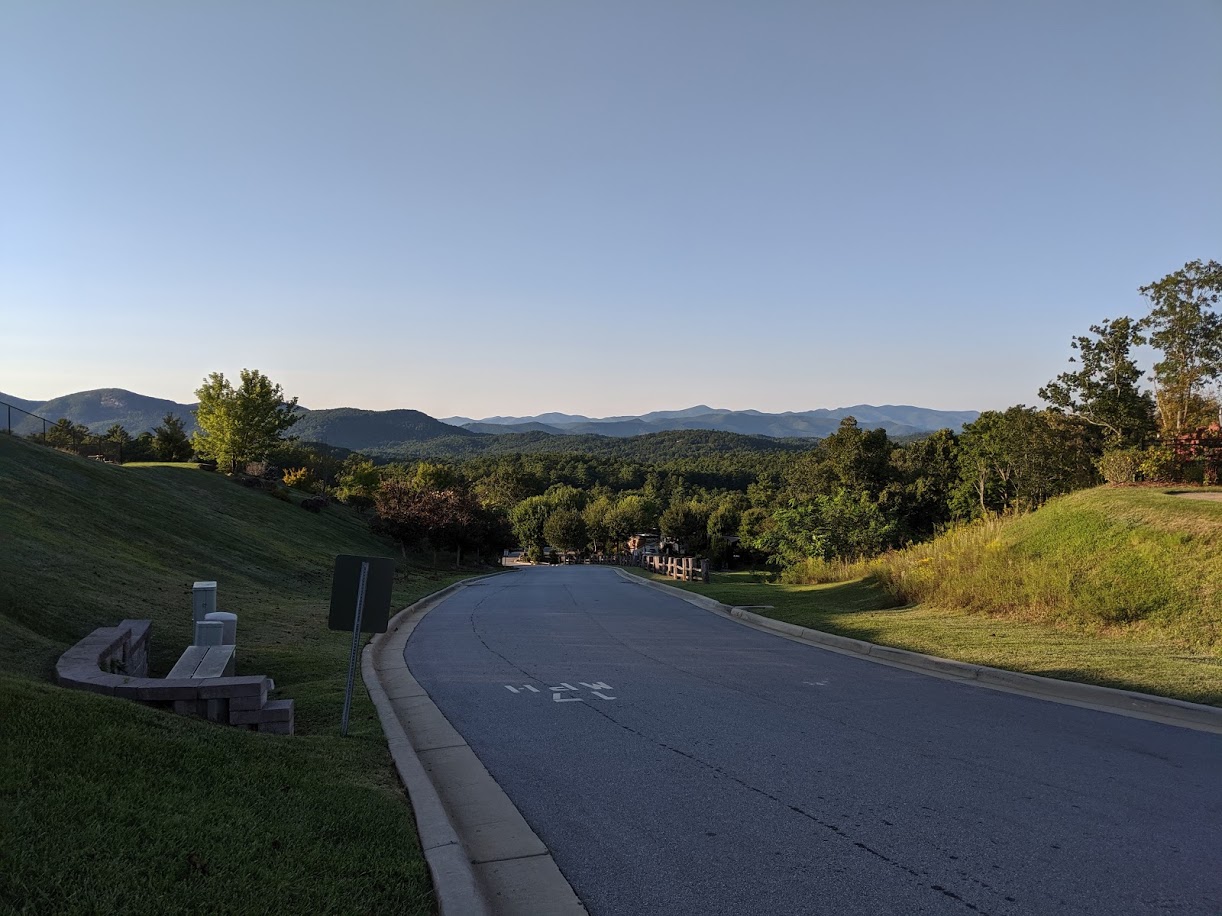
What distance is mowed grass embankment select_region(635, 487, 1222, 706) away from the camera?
10.9 meters

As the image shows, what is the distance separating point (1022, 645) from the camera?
12.3 metres

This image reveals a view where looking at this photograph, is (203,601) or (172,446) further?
(172,446)

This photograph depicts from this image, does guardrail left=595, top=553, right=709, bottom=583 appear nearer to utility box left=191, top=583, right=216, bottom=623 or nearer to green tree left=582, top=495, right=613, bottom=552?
utility box left=191, top=583, right=216, bottom=623

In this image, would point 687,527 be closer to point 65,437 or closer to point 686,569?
point 686,569

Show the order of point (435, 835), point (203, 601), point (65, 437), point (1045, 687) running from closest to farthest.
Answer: point (435, 835) → point (1045, 687) → point (203, 601) → point (65, 437)

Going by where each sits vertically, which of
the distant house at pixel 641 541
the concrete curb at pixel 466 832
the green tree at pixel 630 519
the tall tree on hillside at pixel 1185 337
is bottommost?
the distant house at pixel 641 541

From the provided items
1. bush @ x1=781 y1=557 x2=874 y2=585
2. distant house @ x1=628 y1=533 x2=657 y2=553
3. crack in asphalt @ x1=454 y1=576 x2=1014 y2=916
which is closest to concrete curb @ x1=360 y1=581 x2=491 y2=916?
crack in asphalt @ x1=454 y1=576 x2=1014 y2=916

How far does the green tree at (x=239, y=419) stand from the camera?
5109cm

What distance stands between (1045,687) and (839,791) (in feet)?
16.5

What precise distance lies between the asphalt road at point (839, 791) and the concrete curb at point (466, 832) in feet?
0.56

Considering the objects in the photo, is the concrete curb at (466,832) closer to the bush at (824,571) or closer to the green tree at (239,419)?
the bush at (824,571)

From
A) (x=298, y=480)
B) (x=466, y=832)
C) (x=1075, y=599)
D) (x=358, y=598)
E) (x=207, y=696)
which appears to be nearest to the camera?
(x=466, y=832)

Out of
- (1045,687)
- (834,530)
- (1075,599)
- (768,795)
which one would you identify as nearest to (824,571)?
(834,530)

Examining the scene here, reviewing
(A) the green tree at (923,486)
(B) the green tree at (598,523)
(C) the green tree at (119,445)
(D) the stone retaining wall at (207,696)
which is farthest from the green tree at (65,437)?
(B) the green tree at (598,523)
